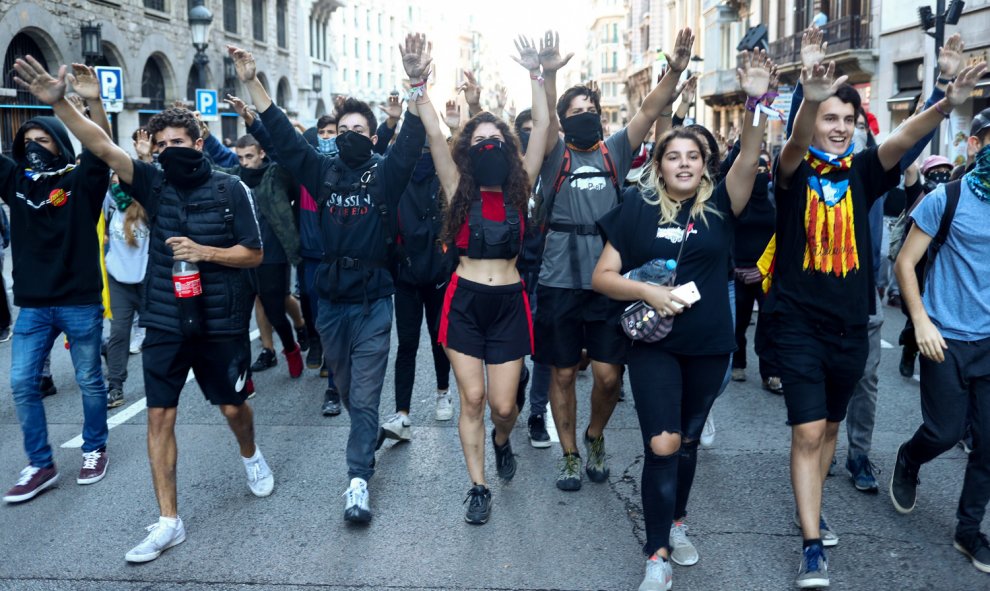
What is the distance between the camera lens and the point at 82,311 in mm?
5137

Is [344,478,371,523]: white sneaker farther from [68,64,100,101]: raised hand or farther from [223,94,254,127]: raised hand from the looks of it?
[68,64,100,101]: raised hand

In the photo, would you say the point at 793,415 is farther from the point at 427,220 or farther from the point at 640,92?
the point at 640,92

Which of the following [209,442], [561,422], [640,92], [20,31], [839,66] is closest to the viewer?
[561,422]

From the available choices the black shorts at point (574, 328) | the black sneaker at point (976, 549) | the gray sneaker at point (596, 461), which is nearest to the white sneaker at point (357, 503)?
the black shorts at point (574, 328)

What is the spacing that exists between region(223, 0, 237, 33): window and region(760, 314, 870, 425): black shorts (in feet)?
99.5

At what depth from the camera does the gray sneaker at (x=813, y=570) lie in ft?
12.3

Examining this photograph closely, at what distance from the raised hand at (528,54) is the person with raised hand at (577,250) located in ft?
0.35

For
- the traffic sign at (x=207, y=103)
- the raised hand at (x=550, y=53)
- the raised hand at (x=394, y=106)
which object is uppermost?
the traffic sign at (x=207, y=103)

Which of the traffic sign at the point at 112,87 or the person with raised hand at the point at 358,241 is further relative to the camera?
the traffic sign at the point at 112,87

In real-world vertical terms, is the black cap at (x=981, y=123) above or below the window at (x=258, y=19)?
below

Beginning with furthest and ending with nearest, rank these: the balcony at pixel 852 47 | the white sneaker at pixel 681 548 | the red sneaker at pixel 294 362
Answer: the balcony at pixel 852 47 → the red sneaker at pixel 294 362 → the white sneaker at pixel 681 548

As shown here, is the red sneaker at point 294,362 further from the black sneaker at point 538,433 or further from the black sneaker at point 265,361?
the black sneaker at point 538,433

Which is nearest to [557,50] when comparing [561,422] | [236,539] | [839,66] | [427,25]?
[561,422]

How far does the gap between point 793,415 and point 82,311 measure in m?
3.76
